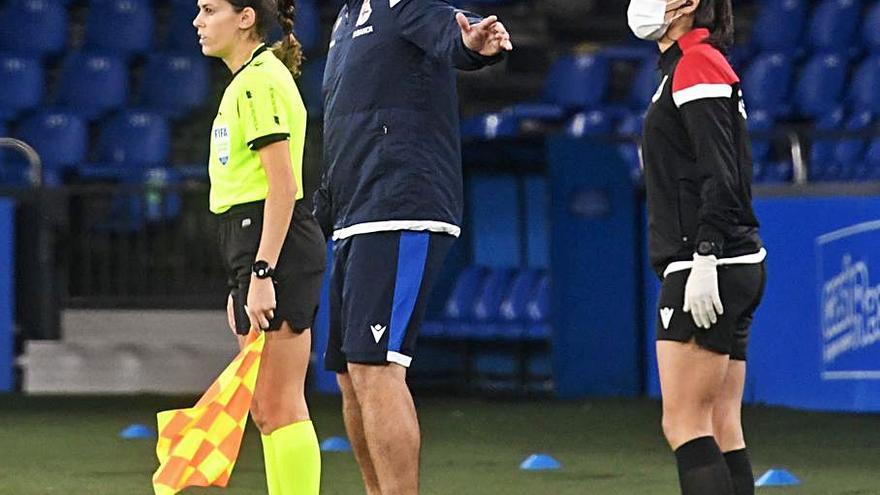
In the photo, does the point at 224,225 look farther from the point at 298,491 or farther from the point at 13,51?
the point at 13,51

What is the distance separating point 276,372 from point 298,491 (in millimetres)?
383

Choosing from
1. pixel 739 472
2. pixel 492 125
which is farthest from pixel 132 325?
pixel 739 472

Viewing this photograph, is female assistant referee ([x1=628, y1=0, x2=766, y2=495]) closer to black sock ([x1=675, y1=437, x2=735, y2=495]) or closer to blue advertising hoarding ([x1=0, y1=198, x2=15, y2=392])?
black sock ([x1=675, y1=437, x2=735, y2=495])

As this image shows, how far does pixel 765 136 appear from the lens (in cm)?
1178

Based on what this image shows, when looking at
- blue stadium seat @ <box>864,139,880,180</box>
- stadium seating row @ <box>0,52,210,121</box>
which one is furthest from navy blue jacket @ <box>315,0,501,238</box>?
stadium seating row @ <box>0,52,210,121</box>

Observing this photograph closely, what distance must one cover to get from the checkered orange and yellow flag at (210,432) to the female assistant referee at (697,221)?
4.08 feet

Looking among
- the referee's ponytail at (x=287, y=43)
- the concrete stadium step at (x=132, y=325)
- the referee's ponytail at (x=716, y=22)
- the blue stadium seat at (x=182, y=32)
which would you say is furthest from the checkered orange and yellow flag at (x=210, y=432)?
the blue stadium seat at (x=182, y=32)

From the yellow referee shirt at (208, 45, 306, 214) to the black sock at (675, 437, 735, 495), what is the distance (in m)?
1.44

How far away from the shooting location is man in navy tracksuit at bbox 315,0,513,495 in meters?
5.89

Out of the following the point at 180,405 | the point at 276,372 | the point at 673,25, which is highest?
the point at 673,25

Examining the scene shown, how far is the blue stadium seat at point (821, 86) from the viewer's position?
1567cm

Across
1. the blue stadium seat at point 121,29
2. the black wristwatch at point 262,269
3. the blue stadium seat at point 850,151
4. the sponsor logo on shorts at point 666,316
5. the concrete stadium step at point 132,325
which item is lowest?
the concrete stadium step at point 132,325

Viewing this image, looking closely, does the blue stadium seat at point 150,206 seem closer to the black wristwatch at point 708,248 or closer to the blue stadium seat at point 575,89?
the blue stadium seat at point 575,89

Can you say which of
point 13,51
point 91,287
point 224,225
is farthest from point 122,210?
point 224,225
